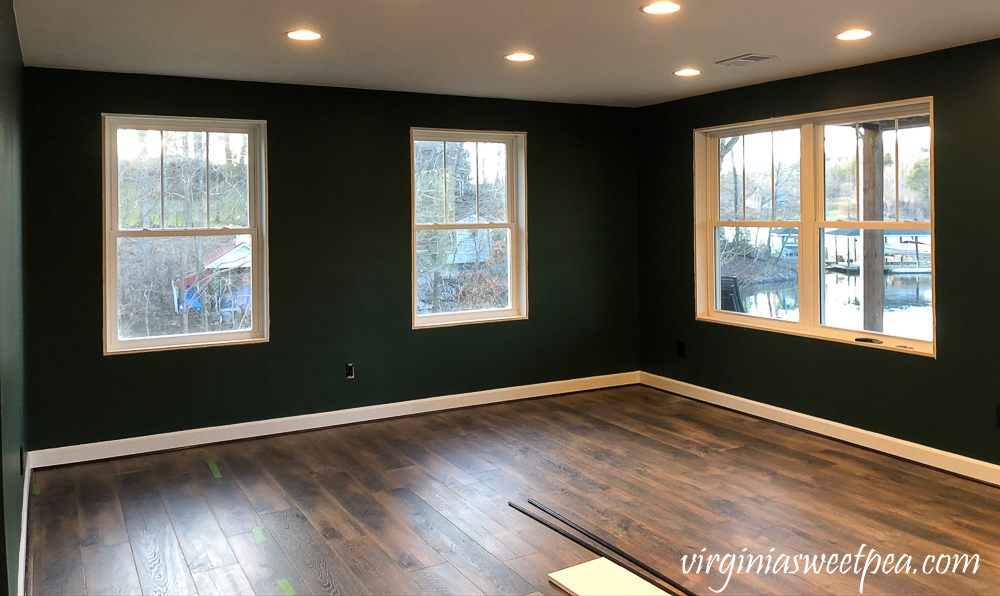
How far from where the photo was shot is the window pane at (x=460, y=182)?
6.00 metres

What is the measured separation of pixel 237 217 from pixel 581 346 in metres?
2.86

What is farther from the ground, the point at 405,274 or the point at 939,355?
the point at 405,274

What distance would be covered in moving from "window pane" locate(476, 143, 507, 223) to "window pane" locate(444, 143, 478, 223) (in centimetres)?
6

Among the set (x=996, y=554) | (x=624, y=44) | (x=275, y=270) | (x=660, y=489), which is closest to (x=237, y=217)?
(x=275, y=270)

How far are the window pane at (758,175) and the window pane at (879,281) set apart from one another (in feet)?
1.81

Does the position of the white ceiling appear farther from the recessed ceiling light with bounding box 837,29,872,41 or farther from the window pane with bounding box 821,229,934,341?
the window pane with bounding box 821,229,934,341

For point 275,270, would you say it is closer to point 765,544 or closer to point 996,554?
point 765,544

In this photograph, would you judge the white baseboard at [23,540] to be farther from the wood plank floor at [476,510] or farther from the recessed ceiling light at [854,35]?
the recessed ceiling light at [854,35]

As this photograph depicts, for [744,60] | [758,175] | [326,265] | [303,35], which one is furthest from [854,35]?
[326,265]

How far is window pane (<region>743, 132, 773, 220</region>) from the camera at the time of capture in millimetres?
5621

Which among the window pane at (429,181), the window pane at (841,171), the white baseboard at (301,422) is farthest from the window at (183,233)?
the window pane at (841,171)

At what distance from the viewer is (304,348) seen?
5434 mm

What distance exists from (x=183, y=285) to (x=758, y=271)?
13.0ft

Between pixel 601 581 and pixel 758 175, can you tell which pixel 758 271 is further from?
pixel 601 581
